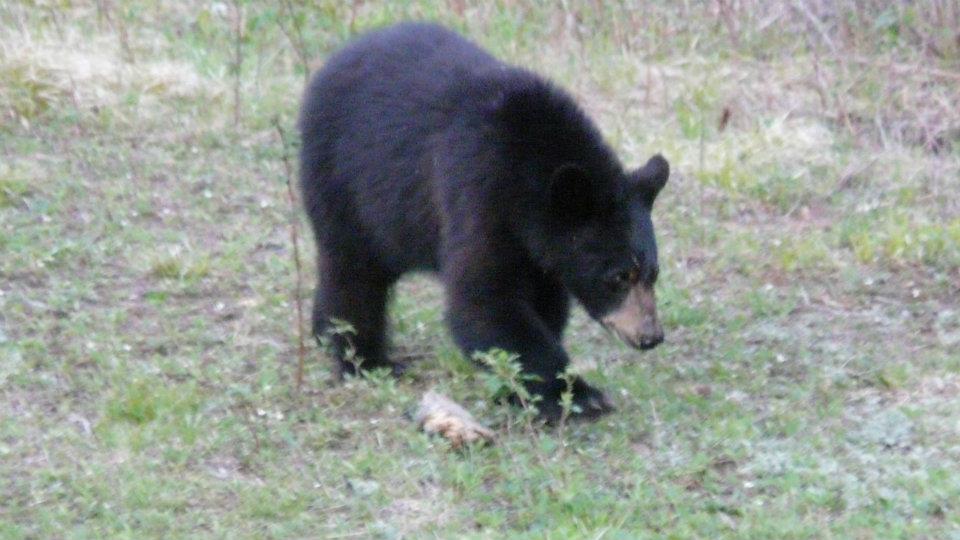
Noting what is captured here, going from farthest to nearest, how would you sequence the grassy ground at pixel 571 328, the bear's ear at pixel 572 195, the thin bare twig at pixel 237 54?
the thin bare twig at pixel 237 54 < the bear's ear at pixel 572 195 < the grassy ground at pixel 571 328

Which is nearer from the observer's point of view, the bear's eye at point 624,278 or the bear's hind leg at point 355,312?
the bear's eye at point 624,278

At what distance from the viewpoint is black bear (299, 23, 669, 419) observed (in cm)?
552

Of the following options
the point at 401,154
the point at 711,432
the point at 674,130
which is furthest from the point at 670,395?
the point at 674,130

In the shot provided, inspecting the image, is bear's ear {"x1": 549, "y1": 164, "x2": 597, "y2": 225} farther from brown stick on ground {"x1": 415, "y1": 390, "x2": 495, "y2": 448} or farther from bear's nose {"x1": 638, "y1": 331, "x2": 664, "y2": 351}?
brown stick on ground {"x1": 415, "y1": 390, "x2": 495, "y2": 448}

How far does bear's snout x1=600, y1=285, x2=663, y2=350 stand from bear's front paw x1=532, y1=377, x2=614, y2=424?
0.26 meters

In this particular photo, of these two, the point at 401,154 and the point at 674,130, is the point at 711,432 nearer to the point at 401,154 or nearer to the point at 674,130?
the point at 401,154

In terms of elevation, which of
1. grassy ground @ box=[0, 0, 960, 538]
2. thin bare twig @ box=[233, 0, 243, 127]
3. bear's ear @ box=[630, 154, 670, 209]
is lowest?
grassy ground @ box=[0, 0, 960, 538]

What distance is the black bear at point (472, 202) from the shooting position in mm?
5516

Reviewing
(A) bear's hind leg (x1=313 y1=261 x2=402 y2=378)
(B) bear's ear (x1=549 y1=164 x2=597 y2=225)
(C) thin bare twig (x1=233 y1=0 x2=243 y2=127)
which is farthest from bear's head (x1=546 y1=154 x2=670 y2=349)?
(C) thin bare twig (x1=233 y1=0 x2=243 y2=127)

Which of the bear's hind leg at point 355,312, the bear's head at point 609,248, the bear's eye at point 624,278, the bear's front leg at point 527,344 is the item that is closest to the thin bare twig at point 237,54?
the bear's hind leg at point 355,312

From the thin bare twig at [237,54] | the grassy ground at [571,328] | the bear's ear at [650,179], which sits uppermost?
the bear's ear at [650,179]

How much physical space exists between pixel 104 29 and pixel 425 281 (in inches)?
159

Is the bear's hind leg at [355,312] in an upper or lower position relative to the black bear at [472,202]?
lower

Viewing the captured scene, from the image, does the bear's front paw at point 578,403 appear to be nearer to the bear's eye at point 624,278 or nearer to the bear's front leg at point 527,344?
the bear's front leg at point 527,344
